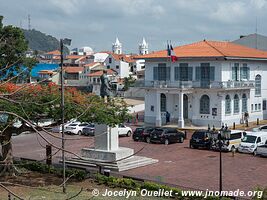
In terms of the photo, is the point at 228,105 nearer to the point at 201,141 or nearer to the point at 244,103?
the point at 244,103

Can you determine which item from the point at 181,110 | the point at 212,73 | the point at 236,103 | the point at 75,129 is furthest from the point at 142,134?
the point at 236,103

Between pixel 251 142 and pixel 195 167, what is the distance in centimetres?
603

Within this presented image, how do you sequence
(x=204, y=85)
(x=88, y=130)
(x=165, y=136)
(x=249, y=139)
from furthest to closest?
(x=204, y=85) → (x=88, y=130) → (x=165, y=136) → (x=249, y=139)

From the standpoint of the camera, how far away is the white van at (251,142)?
2833 cm

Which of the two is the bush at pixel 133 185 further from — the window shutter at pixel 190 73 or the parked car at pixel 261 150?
the window shutter at pixel 190 73

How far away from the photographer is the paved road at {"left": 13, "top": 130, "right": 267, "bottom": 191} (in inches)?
809

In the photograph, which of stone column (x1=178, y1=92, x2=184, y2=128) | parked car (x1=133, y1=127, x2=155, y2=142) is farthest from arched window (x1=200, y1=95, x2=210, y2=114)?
parked car (x1=133, y1=127, x2=155, y2=142)

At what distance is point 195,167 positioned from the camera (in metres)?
24.3

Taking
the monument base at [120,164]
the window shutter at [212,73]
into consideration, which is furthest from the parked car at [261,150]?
the window shutter at [212,73]

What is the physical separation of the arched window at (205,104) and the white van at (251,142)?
11.5 metres

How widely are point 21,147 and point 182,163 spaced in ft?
41.6

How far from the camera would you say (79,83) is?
95562mm

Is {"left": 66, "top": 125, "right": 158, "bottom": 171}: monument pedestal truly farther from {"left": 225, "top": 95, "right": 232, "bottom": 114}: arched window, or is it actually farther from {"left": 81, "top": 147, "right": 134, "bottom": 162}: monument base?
{"left": 225, "top": 95, "right": 232, "bottom": 114}: arched window

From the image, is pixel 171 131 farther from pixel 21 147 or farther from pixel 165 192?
pixel 165 192
